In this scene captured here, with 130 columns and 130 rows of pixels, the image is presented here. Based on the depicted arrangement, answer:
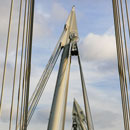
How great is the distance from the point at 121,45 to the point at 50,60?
16529 millimetres

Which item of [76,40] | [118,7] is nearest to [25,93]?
[118,7]

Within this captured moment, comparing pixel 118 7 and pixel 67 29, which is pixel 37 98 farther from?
Result: pixel 118 7

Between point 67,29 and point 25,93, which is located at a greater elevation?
point 67,29

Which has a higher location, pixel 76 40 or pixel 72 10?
pixel 72 10

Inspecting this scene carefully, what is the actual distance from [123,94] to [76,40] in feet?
52.6

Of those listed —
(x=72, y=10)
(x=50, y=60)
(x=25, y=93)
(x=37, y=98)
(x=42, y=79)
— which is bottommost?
(x=25, y=93)

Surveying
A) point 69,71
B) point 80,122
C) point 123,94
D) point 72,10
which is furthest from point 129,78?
point 80,122

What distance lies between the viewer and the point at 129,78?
36.9 ft

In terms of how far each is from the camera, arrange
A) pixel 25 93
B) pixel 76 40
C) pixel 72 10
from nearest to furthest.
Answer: pixel 25 93 < pixel 76 40 < pixel 72 10

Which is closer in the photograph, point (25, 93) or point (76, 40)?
point (25, 93)

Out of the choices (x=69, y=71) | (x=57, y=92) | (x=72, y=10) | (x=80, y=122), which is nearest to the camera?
(x=57, y=92)

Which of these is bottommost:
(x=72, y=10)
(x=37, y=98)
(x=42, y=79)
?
(x=37, y=98)

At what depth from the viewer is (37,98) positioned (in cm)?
2438

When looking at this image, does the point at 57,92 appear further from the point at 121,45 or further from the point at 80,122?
the point at 80,122
